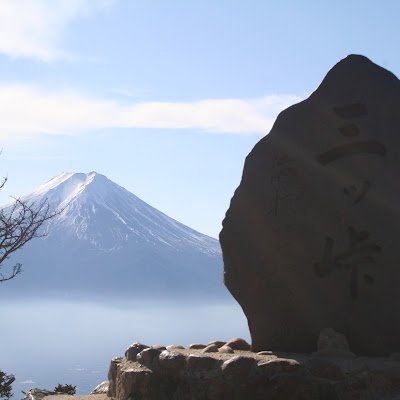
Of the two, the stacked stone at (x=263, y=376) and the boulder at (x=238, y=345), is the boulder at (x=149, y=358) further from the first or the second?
the boulder at (x=238, y=345)

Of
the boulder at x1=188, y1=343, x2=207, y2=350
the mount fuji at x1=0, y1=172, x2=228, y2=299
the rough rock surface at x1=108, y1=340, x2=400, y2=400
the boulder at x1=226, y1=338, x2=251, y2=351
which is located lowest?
the rough rock surface at x1=108, y1=340, x2=400, y2=400

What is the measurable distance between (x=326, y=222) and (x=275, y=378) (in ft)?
4.99

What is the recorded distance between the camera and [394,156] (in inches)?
268

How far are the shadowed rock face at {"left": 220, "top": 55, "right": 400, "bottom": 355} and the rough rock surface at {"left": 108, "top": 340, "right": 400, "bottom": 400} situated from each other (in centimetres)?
46

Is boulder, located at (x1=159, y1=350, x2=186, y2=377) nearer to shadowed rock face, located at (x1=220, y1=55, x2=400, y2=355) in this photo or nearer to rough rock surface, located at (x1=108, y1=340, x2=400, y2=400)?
rough rock surface, located at (x1=108, y1=340, x2=400, y2=400)

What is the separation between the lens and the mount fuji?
483 ft

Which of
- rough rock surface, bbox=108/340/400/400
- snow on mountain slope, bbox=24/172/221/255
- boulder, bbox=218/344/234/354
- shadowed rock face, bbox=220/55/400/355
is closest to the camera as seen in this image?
rough rock surface, bbox=108/340/400/400

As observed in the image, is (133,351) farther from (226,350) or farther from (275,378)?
(275,378)

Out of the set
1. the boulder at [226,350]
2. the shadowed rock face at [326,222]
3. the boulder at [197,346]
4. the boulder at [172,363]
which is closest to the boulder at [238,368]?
the boulder at [172,363]

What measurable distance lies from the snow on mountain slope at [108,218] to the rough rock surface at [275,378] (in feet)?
448

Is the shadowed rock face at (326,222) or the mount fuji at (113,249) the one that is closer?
the shadowed rock face at (326,222)

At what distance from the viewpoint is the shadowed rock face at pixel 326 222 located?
655 cm

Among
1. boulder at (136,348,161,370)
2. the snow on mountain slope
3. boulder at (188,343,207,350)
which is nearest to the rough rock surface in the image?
boulder at (136,348,161,370)

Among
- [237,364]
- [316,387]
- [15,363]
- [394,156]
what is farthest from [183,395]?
[15,363]
